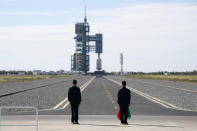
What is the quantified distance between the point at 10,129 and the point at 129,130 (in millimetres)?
3674

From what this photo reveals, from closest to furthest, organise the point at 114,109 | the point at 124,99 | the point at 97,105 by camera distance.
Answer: the point at 124,99 → the point at 114,109 → the point at 97,105

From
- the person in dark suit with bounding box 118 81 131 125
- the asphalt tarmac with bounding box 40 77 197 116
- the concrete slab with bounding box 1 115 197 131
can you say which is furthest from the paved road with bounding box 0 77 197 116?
the person in dark suit with bounding box 118 81 131 125

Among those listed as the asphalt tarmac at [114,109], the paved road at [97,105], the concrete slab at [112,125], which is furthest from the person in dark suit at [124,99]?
the paved road at [97,105]

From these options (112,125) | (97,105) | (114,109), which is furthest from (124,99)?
(97,105)

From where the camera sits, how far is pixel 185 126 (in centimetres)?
1398

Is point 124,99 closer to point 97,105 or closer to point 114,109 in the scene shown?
point 114,109

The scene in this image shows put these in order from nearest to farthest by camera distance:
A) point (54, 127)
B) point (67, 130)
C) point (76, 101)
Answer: point (67, 130) < point (54, 127) < point (76, 101)

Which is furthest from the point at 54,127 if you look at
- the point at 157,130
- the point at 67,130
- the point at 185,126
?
the point at 185,126

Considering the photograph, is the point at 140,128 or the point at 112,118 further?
the point at 112,118

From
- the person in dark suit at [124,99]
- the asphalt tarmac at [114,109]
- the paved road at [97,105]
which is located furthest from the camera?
the paved road at [97,105]

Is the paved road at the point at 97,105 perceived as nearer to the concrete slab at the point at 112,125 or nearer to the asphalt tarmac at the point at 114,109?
the asphalt tarmac at the point at 114,109

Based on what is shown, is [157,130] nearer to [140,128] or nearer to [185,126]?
[140,128]

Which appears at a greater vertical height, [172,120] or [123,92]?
[123,92]

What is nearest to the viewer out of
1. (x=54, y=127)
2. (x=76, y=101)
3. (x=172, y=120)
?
(x=54, y=127)
